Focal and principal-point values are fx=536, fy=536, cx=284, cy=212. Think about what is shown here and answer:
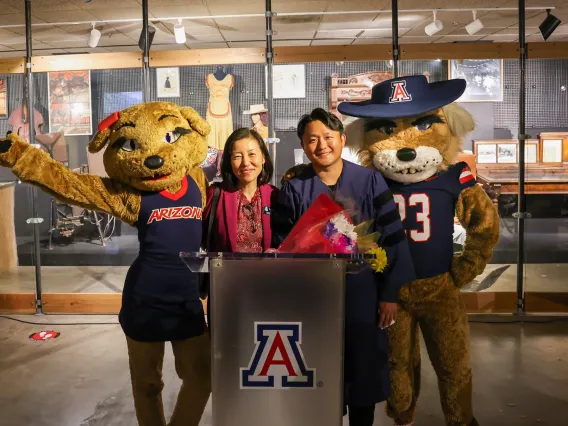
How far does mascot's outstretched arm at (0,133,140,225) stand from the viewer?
77.5 inches

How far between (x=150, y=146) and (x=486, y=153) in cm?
306

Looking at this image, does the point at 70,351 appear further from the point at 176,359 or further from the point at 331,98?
the point at 331,98

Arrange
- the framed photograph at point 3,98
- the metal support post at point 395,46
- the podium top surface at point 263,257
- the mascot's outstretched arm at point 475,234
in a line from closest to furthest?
the podium top surface at point 263,257 → the mascot's outstretched arm at point 475,234 → the metal support post at point 395,46 → the framed photograph at point 3,98

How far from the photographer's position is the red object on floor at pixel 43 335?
3885 millimetres

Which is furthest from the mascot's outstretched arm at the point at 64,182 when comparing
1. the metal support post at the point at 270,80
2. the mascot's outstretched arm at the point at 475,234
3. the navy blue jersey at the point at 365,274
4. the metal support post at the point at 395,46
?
the metal support post at the point at 395,46

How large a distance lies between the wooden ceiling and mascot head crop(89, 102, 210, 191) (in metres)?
3.48

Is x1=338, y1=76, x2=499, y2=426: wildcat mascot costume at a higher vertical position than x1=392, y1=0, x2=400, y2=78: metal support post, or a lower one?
lower

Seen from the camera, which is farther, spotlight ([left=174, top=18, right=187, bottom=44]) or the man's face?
spotlight ([left=174, top=18, right=187, bottom=44])

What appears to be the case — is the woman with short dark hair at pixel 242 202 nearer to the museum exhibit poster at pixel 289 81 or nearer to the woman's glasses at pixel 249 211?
the woman's glasses at pixel 249 211

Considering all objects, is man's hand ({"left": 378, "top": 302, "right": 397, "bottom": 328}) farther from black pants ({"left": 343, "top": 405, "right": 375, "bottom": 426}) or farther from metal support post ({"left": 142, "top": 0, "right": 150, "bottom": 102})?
metal support post ({"left": 142, "top": 0, "right": 150, "bottom": 102})

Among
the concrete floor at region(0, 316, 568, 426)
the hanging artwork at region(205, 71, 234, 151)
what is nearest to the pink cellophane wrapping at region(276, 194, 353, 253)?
the concrete floor at region(0, 316, 568, 426)

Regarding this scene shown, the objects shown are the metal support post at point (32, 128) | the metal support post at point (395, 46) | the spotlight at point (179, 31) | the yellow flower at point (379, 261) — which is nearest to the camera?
the yellow flower at point (379, 261)

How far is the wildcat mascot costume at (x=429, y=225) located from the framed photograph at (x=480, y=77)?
6.66 feet

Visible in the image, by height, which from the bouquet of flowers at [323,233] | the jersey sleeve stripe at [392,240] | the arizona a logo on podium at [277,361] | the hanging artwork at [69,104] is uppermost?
the hanging artwork at [69,104]
